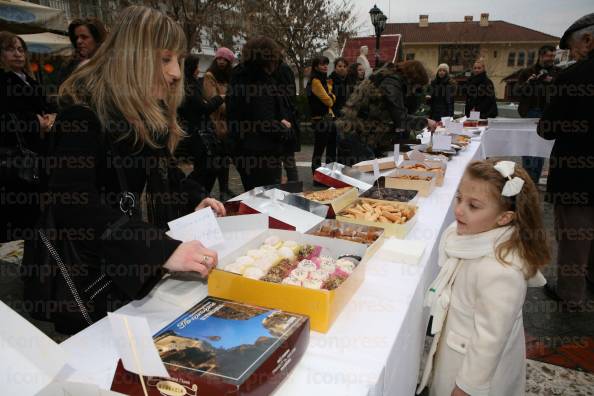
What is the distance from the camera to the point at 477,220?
4.61 feet

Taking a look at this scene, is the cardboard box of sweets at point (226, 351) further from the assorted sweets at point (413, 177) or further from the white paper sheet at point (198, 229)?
the assorted sweets at point (413, 177)

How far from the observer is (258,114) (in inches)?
140

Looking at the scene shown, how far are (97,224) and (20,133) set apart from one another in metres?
2.21

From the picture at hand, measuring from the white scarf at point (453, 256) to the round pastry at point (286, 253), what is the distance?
55 cm

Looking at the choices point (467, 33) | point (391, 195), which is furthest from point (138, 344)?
point (467, 33)

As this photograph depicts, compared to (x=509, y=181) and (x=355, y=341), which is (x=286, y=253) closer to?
(x=355, y=341)

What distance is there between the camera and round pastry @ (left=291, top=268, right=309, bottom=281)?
1.19 meters

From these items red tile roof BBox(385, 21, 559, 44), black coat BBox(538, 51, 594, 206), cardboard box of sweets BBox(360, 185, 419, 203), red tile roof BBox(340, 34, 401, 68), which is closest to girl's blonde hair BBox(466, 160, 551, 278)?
cardboard box of sweets BBox(360, 185, 419, 203)

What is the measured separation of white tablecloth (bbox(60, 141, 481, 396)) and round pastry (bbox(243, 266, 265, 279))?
0.54 ft

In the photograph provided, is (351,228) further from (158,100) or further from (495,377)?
(158,100)

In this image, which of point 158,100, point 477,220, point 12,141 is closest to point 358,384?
point 477,220

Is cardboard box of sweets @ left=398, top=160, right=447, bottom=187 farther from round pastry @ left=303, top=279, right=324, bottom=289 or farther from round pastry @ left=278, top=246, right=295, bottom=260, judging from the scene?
round pastry @ left=303, top=279, right=324, bottom=289

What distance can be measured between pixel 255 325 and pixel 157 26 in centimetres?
95

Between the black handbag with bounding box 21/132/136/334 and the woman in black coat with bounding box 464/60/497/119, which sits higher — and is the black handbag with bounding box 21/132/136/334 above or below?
below
